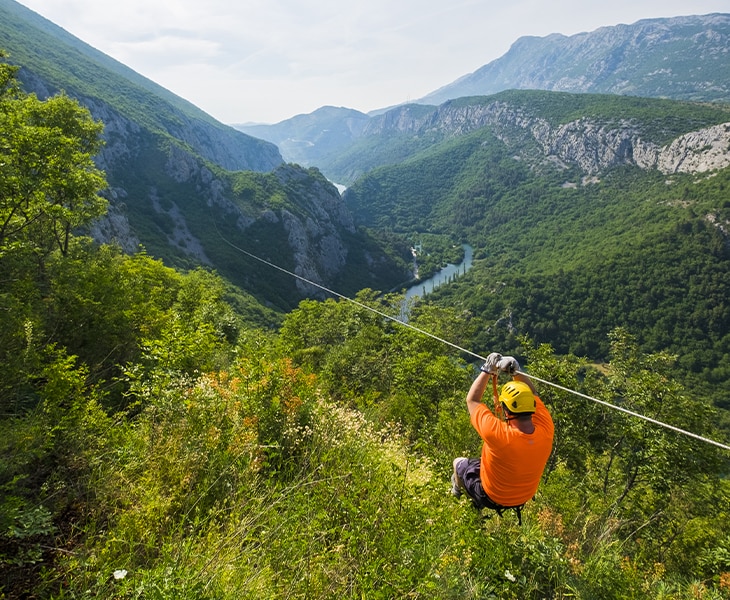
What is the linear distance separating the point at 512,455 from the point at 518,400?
0.54 metres

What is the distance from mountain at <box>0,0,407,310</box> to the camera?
98375mm

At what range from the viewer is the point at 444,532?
11.8 ft

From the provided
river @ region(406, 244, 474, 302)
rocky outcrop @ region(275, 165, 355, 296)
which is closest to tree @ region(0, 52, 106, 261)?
rocky outcrop @ region(275, 165, 355, 296)

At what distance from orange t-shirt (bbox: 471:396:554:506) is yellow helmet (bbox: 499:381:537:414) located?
13 centimetres

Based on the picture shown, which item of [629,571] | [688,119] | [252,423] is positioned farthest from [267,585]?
[688,119]

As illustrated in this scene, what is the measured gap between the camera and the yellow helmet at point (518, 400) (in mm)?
3480

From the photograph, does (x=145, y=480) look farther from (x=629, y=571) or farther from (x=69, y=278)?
(x=69, y=278)

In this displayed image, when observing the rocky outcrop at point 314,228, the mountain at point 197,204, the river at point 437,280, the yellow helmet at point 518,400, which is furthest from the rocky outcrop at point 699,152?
the yellow helmet at point 518,400

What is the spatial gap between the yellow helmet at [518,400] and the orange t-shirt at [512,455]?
0.42ft

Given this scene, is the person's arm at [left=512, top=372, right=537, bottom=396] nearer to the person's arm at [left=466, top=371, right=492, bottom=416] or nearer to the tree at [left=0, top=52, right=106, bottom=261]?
the person's arm at [left=466, top=371, right=492, bottom=416]

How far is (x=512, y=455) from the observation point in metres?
3.53

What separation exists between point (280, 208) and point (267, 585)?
13678cm

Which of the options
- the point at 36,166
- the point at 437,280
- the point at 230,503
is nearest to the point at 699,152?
the point at 437,280

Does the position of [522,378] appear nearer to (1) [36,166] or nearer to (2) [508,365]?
(2) [508,365]
